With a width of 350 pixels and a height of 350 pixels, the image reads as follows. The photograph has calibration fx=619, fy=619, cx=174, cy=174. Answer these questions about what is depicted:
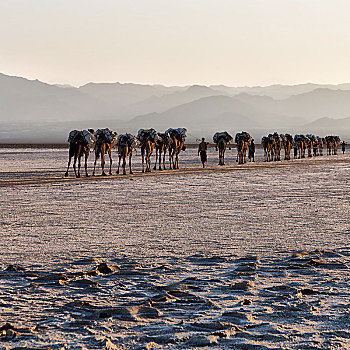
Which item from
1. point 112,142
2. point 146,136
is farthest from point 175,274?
point 146,136

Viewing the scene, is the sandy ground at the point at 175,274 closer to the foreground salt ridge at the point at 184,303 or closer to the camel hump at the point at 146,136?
the foreground salt ridge at the point at 184,303

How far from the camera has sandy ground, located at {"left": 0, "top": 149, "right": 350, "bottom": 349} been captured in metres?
6.60

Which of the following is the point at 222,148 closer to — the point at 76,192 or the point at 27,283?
the point at 76,192

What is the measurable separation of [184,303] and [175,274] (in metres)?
1.52

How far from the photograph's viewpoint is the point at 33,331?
6.65 m

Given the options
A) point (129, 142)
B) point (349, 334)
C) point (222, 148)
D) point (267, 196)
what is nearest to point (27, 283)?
point (349, 334)

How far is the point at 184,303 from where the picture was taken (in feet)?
25.5

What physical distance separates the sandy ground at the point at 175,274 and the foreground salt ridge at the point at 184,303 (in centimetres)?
2

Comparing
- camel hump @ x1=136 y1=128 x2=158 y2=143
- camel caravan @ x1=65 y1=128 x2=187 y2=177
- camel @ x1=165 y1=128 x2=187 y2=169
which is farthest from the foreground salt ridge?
camel @ x1=165 y1=128 x2=187 y2=169

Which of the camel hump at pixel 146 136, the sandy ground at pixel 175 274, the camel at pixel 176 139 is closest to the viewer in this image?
the sandy ground at pixel 175 274

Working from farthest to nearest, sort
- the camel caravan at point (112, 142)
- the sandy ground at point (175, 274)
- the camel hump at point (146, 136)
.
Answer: the camel hump at point (146, 136), the camel caravan at point (112, 142), the sandy ground at point (175, 274)

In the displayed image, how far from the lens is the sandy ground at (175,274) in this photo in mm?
6602

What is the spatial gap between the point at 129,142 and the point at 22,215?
18203mm

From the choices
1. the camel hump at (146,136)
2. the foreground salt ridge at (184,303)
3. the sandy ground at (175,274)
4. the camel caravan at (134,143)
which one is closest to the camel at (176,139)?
the camel caravan at (134,143)
